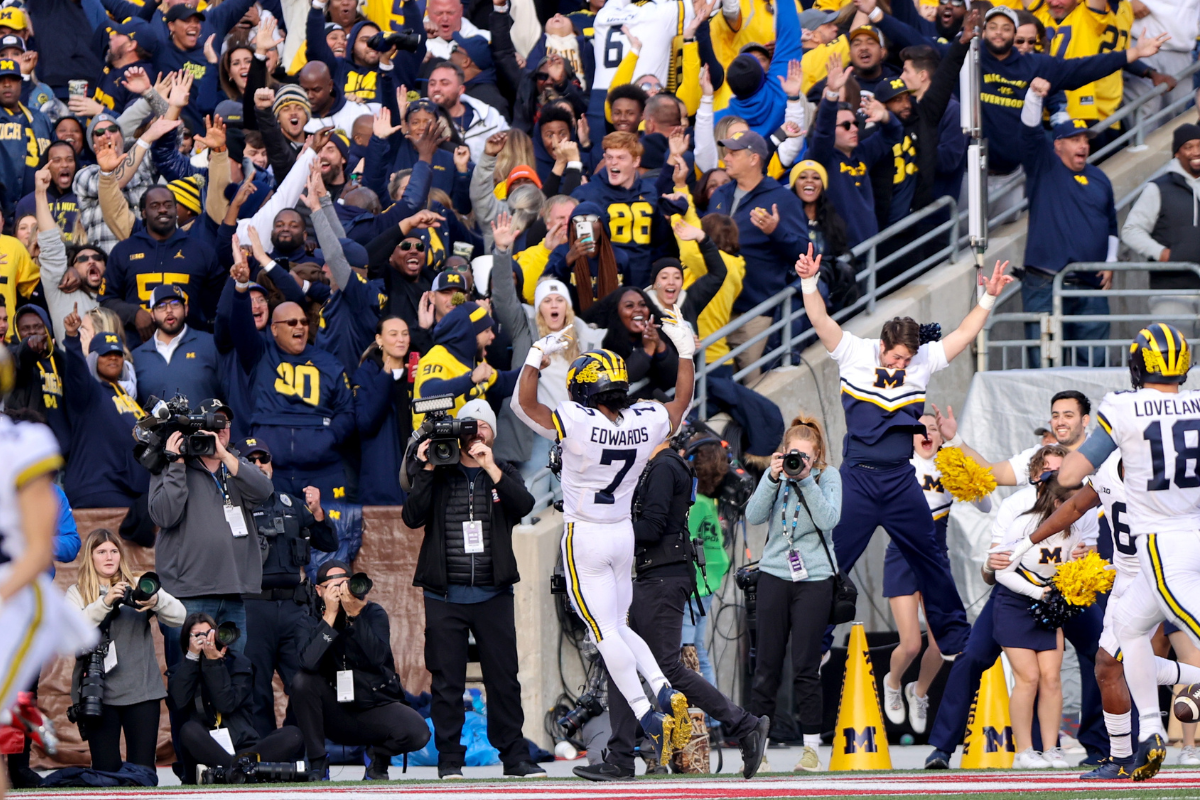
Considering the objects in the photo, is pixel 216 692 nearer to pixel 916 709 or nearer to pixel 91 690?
pixel 91 690

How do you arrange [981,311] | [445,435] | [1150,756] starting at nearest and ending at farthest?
[1150,756] < [445,435] < [981,311]

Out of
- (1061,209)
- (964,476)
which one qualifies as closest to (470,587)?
(964,476)

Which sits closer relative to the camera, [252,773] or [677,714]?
[677,714]

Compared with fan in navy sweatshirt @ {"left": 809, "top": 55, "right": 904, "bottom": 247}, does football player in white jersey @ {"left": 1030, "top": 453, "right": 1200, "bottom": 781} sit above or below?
below

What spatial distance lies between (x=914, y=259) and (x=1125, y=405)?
7674 millimetres

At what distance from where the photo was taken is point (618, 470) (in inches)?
368

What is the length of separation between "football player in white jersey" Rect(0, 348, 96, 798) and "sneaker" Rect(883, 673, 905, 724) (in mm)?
8835

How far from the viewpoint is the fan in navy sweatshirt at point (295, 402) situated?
12.0 meters

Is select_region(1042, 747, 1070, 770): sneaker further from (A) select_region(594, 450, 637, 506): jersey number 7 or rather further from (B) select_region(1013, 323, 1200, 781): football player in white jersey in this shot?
(A) select_region(594, 450, 637, 506): jersey number 7

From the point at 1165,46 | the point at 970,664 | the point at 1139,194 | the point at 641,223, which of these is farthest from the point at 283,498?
the point at 1165,46

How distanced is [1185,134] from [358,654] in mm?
8372

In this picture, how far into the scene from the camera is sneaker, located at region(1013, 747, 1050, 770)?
1038 cm

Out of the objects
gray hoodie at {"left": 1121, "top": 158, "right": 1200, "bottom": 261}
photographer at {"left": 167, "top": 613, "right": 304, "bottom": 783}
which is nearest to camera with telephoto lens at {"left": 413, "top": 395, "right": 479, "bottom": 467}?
photographer at {"left": 167, "top": 613, "right": 304, "bottom": 783}

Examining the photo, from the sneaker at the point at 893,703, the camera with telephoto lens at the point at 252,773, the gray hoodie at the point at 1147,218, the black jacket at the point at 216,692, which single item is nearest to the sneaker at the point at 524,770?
the camera with telephoto lens at the point at 252,773
